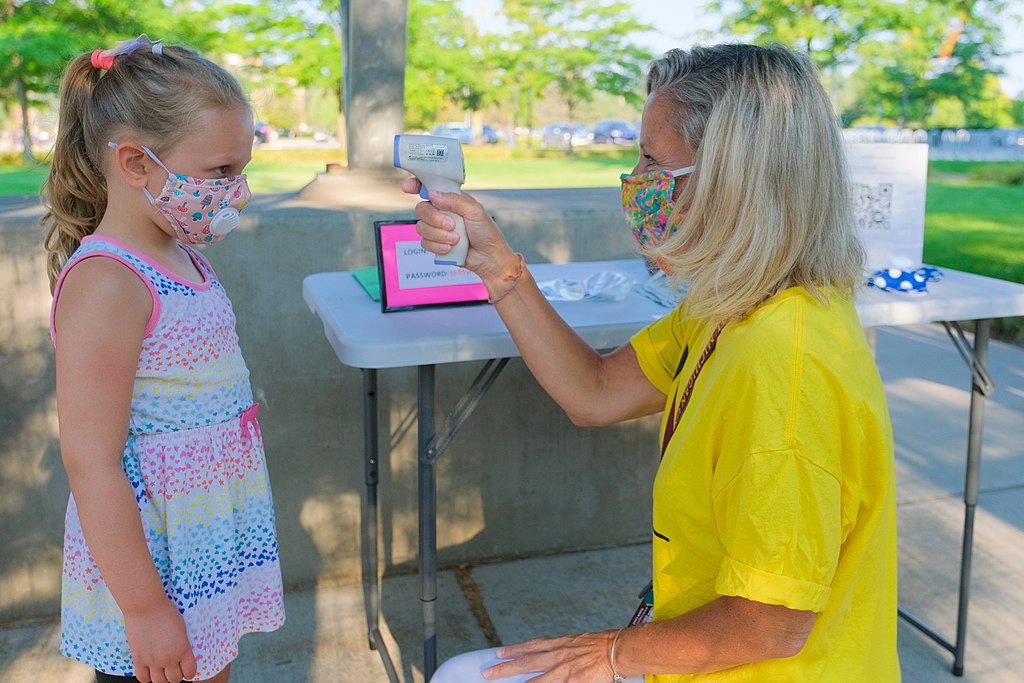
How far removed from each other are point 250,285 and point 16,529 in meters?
1.02

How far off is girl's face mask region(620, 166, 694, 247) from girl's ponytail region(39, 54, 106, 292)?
0.89 meters

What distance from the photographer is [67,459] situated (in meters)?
1.42

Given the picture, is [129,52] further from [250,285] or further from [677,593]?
[250,285]

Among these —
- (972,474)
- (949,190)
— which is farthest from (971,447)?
(949,190)

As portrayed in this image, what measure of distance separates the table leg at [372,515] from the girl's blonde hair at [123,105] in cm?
111

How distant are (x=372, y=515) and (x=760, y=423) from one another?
1.76 metres

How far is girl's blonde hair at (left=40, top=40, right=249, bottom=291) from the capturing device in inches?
59.7

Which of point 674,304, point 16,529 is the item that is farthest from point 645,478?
point 16,529

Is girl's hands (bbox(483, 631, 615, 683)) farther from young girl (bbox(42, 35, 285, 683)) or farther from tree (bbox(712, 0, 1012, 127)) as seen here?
tree (bbox(712, 0, 1012, 127))

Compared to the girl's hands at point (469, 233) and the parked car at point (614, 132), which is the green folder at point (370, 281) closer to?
the girl's hands at point (469, 233)

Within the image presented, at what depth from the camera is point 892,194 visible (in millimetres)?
2799

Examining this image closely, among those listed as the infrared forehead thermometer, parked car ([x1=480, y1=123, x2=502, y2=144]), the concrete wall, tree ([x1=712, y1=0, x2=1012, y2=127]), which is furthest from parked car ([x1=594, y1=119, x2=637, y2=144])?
the infrared forehead thermometer

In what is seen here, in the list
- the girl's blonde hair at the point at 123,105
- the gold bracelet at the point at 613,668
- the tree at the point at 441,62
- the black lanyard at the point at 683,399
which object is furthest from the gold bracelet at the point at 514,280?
the tree at the point at 441,62

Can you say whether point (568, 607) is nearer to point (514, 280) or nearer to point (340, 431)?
point (340, 431)
